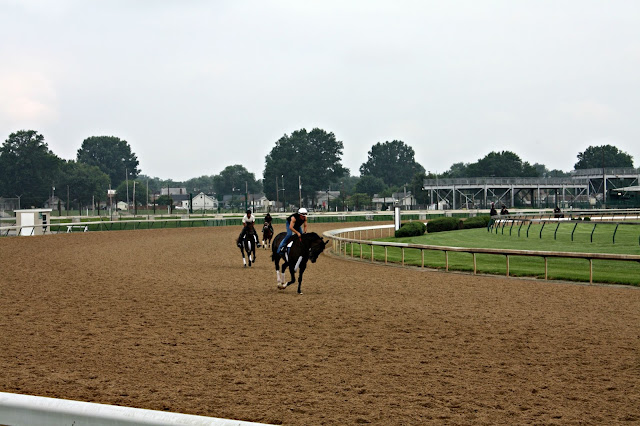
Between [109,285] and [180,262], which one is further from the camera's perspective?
[180,262]

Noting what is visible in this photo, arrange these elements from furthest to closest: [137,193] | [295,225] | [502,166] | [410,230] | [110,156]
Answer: [110,156], [137,193], [502,166], [410,230], [295,225]

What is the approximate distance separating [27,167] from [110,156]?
2143 inches

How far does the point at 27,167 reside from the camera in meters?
121

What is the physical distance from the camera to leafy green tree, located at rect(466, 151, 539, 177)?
142625 mm

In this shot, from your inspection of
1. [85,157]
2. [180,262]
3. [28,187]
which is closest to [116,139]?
[85,157]

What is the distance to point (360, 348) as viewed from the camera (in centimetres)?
850

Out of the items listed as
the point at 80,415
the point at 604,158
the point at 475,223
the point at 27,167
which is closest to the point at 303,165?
the point at 27,167

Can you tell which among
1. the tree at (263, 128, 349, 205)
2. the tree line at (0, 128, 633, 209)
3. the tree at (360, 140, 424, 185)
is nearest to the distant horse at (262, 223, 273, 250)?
the tree line at (0, 128, 633, 209)

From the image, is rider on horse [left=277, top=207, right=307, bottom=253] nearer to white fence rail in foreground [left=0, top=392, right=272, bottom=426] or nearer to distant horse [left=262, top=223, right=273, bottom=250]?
white fence rail in foreground [left=0, top=392, right=272, bottom=426]

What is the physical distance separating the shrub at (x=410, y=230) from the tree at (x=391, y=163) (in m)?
163

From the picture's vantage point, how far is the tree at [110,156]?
571 ft

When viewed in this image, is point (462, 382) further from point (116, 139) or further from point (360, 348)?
point (116, 139)

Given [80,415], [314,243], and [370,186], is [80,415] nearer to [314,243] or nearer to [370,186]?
[314,243]

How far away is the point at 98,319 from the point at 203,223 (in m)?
42.8
